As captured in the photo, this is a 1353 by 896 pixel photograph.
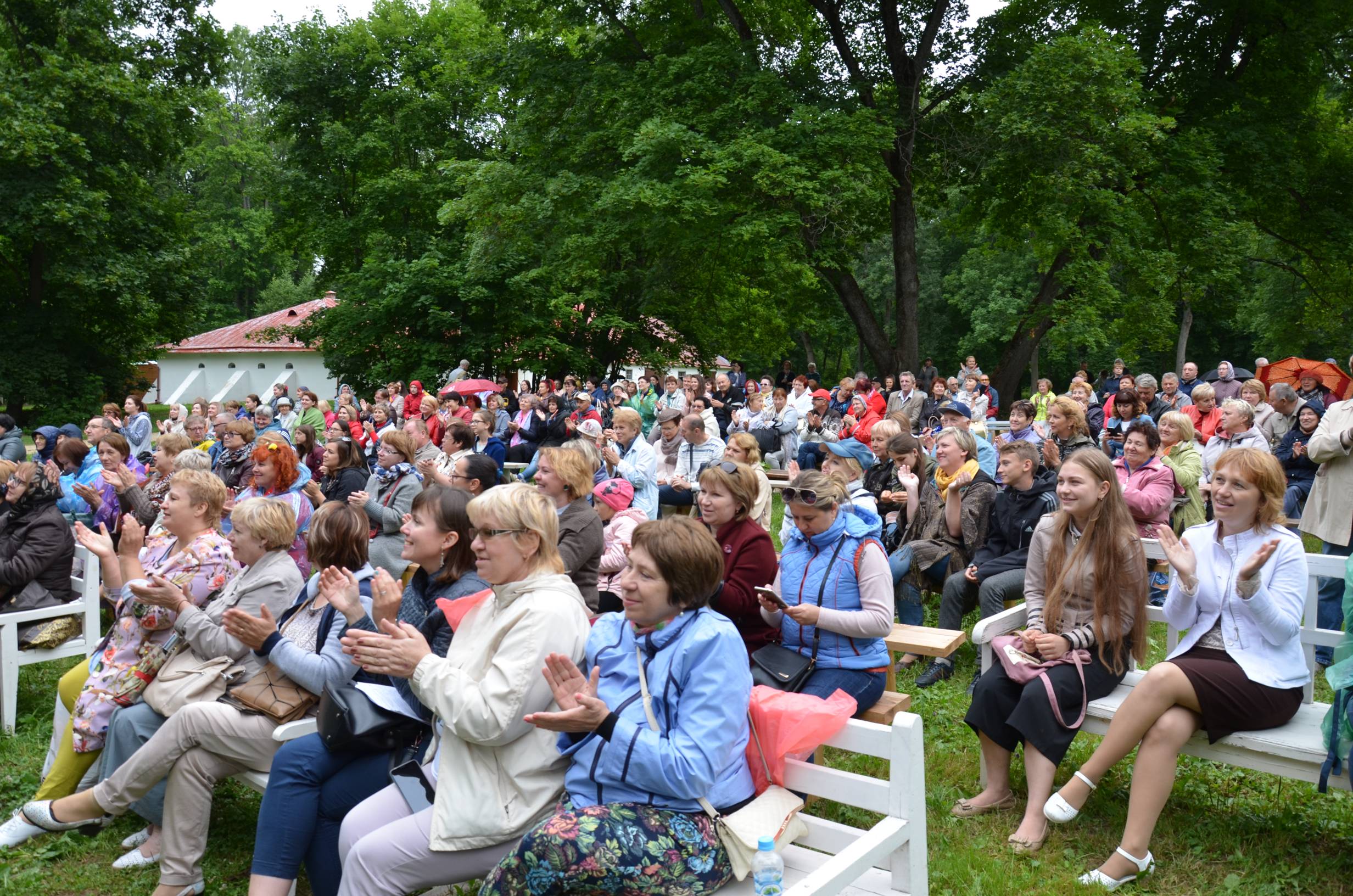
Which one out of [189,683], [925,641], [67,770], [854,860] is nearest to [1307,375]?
[925,641]

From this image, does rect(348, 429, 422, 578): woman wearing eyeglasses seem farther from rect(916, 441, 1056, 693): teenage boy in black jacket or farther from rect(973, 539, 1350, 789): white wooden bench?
rect(973, 539, 1350, 789): white wooden bench

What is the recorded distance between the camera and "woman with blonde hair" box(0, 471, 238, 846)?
13.3 ft

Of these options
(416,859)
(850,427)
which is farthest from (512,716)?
(850,427)

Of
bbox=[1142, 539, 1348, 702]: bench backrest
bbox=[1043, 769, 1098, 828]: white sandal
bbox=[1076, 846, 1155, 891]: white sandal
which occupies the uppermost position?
bbox=[1142, 539, 1348, 702]: bench backrest

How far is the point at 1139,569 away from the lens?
12.8ft

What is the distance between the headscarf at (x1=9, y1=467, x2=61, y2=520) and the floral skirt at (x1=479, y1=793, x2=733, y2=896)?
4.29 metres

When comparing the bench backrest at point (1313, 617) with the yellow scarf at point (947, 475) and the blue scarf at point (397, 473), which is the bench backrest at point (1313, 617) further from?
the blue scarf at point (397, 473)

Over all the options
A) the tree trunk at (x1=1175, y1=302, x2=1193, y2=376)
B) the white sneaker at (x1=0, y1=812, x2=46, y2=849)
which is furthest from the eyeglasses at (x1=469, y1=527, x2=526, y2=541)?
the tree trunk at (x1=1175, y1=302, x2=1193, y2=376)

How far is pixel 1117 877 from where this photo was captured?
11.1 feet

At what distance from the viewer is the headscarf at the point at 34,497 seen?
218 inches

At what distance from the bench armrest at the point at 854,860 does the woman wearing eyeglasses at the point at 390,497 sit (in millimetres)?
4202

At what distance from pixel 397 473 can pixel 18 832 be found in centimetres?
367

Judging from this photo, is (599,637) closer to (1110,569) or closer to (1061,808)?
(1061,808)

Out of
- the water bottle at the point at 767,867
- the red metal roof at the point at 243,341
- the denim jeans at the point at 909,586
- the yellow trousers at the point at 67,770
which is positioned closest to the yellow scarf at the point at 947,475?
the denim jeans at the point at 909,586
